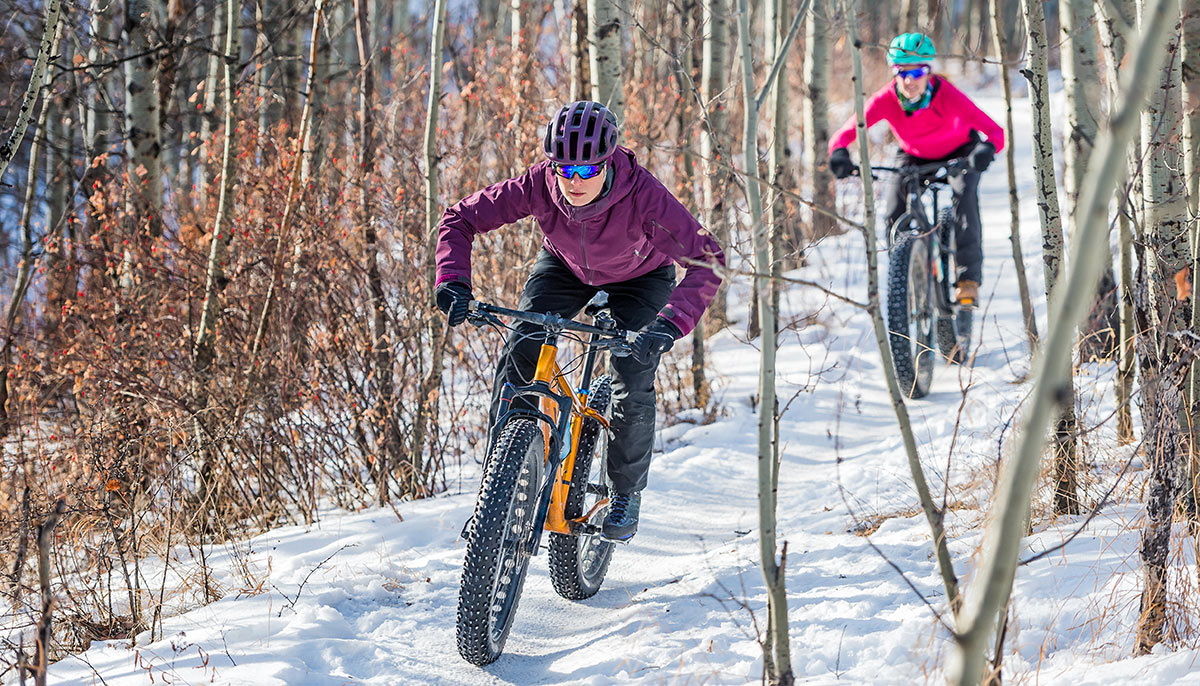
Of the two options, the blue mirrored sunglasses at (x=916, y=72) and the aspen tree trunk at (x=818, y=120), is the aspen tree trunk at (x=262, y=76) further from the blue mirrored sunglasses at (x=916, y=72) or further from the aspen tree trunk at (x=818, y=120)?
the aspen tree trunk at (x=818, y=120)

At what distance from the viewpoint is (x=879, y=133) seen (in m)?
18.5

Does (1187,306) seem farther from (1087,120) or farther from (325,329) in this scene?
(325,329)

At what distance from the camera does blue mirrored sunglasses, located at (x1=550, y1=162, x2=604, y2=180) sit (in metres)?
3.59

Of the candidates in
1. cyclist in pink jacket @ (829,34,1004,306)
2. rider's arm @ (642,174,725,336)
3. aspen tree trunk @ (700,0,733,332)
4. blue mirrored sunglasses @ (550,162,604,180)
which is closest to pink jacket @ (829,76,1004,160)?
cyclist in pink jacket @ (829,34,1004,306)

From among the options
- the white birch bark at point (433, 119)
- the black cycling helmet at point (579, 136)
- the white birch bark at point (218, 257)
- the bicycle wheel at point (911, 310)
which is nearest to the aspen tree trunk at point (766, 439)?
the black cycling helmet at point (579, 136)

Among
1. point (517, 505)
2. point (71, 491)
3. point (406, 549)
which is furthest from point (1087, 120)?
point (71, 491)

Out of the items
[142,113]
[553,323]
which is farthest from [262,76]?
[553,323]

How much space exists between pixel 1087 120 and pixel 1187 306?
1.49 meters

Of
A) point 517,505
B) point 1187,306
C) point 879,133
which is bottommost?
point 517,505

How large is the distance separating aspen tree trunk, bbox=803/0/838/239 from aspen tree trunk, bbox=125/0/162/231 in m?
6.68

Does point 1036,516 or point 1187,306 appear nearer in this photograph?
point 1187,306

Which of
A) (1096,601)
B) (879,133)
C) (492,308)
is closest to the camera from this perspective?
(1096,601)

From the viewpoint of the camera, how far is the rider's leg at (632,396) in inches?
156

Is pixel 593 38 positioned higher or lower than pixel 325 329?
higher
